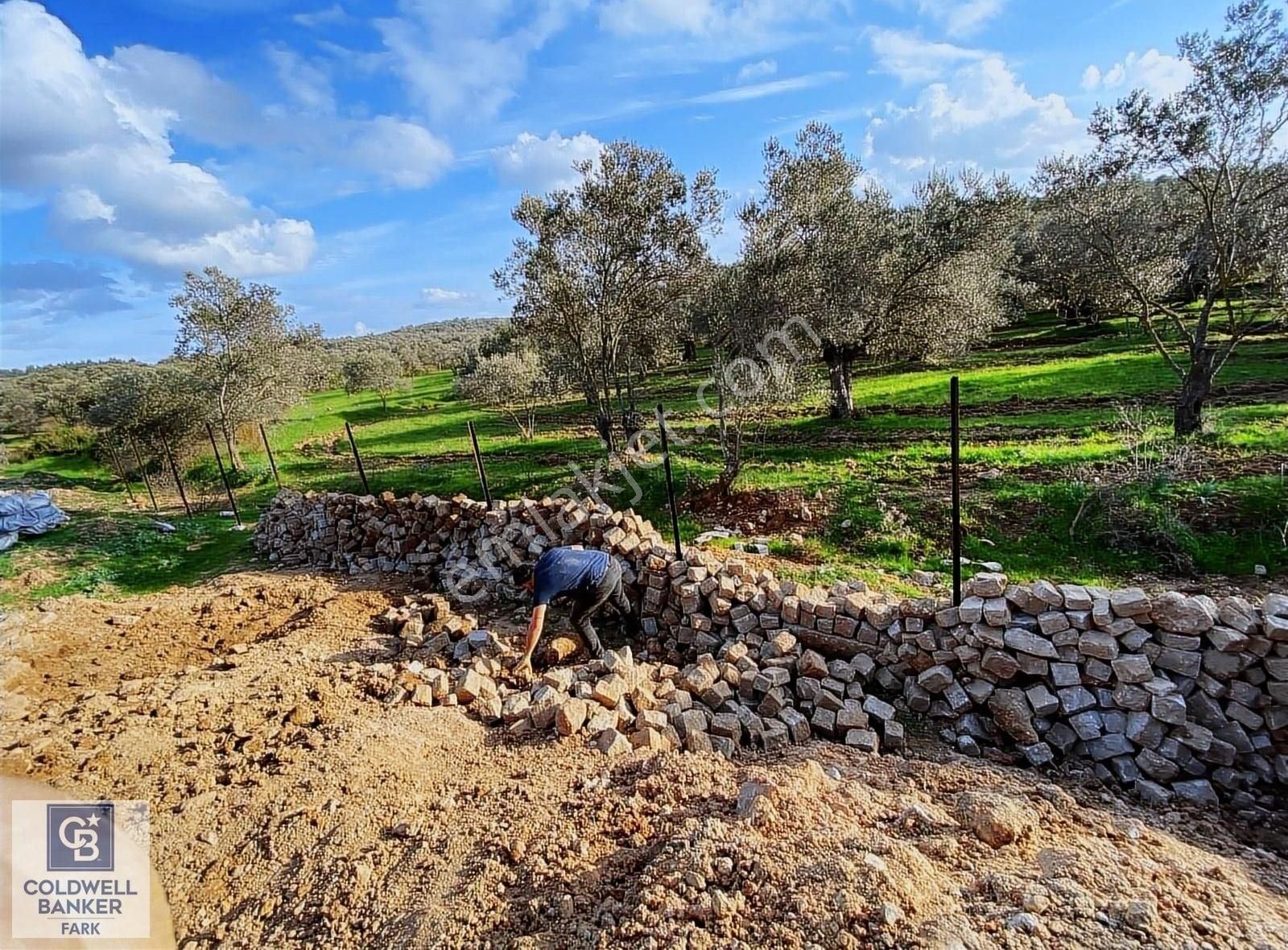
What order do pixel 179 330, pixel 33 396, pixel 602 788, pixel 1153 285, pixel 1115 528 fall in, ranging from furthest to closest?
pixel 33 396 → pixel 179 330 → pixel 1153 285 → pixel 1115 528 → pixel 602 788

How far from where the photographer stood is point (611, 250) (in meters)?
13.1

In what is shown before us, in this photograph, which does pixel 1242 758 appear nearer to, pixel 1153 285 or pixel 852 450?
pixel 852 450

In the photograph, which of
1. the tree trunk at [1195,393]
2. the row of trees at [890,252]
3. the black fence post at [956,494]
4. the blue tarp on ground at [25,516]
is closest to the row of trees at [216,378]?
the blue tarp on ground at [25,516]

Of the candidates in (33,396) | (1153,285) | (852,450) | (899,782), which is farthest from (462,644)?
(33,396)

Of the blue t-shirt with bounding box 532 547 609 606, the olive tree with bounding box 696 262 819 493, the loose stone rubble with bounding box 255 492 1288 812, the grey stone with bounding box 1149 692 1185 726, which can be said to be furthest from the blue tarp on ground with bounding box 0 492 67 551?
the grey stone with bounding box 1149 692 1185 726

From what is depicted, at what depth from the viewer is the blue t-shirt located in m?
5.59

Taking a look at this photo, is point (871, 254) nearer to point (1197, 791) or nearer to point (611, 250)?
point (611, 250)

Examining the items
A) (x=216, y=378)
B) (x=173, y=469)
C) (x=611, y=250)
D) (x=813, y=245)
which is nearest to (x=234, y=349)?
(x=216, y=378)

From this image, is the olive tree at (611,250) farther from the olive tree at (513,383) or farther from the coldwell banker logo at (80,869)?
the coldwell banker logo at (80,869)

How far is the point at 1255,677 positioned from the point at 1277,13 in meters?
11.8

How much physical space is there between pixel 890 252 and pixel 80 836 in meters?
17.2

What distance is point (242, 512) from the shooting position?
1466 centimetres

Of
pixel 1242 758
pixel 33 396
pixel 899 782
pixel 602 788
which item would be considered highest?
pixel 33 396

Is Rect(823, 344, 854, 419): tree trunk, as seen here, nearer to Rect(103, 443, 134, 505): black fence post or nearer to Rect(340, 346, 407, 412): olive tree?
Rect(103, 443, 134, 505): black fence post
